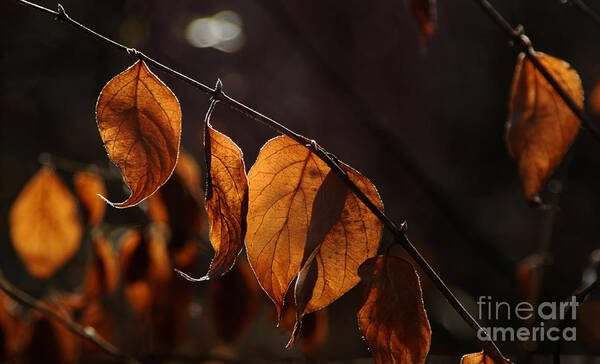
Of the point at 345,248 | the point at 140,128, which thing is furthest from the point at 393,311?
the point at 140,128

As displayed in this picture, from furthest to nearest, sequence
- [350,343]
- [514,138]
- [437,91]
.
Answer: [437,91]
[350,343]
[514,138]

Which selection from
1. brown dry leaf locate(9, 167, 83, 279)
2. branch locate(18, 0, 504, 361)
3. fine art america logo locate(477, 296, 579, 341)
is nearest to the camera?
branch locate(18, 0, 504, 361)

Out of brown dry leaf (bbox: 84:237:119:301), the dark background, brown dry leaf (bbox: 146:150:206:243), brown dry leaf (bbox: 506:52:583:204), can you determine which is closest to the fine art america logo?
brown dry leaf (bbox: 506:52:583:204)

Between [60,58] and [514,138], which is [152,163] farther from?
[60,58]

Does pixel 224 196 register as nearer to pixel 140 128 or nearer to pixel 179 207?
pixel 140 128

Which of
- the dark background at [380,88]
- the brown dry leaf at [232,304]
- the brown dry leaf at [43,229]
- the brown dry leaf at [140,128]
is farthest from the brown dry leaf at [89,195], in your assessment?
the dark background at [380,88]

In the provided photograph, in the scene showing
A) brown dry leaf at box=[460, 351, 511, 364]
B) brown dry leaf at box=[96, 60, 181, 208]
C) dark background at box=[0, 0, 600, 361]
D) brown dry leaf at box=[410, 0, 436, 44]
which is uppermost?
dark background at box=[0, 0, 600, 361]

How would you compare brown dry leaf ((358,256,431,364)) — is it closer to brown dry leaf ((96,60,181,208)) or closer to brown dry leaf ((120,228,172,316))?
brown dry leaf ((96,60,181,208))

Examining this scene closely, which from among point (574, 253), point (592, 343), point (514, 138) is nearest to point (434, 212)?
point (574, 253)
